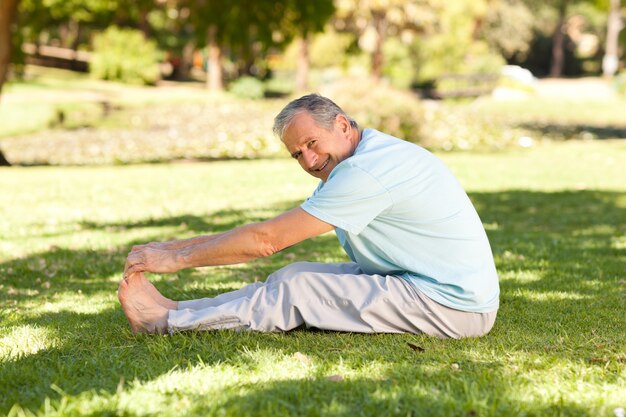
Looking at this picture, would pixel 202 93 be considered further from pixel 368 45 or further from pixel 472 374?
pixel 472 374

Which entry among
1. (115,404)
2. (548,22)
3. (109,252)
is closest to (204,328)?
(115,404)

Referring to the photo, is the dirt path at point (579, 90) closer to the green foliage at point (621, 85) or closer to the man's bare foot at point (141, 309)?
the green foliage at point (621, 85)

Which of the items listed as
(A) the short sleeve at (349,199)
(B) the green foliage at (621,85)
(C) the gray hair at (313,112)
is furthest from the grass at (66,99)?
(A) the short sleeve at (349,199)

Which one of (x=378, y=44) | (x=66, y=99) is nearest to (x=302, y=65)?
(x=378, y=44)

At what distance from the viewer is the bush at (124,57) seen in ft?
132

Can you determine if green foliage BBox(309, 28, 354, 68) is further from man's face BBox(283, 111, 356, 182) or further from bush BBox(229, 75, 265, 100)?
man's face BBox(283, 111, 356, 182)

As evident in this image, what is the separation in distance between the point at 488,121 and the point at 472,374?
24257 mm

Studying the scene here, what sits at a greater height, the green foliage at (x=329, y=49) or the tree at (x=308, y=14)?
the tree at (x=308, y=14)

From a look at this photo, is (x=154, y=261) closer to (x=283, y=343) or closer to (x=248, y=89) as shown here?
(x=283, y=343)

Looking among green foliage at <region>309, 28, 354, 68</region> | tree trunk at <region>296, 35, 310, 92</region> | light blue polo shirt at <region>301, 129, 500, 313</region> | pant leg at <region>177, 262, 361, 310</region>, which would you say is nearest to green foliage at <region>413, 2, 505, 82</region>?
green foliage at <region>309, 28, 354, 68</region>

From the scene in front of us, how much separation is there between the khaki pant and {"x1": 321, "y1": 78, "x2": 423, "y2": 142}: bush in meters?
15.0

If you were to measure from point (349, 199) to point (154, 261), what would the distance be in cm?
102

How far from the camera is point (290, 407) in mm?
3207

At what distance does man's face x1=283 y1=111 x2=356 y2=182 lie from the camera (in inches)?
160
